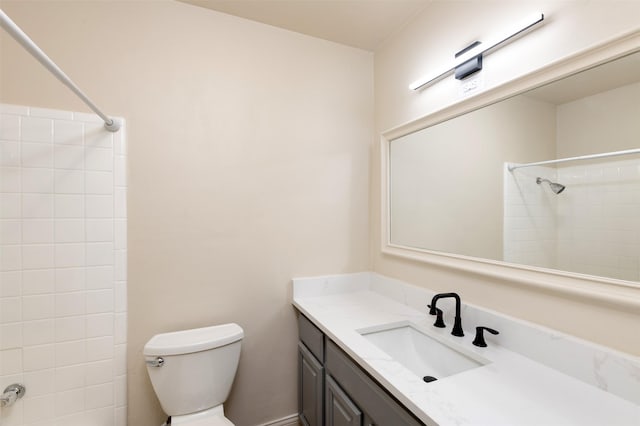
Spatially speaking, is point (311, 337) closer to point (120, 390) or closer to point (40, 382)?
point (120, 390)

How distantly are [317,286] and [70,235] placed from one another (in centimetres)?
129

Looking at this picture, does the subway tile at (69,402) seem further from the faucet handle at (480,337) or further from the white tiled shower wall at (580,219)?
the white tiled shower wall at (580,219)

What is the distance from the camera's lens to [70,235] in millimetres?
1300

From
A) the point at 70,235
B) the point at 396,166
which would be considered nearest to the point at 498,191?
the point at 396,166

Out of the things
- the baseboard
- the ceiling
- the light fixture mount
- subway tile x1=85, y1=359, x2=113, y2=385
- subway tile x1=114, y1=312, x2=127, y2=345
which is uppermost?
the ceiling

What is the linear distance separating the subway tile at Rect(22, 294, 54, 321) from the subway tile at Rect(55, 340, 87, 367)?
155 mm

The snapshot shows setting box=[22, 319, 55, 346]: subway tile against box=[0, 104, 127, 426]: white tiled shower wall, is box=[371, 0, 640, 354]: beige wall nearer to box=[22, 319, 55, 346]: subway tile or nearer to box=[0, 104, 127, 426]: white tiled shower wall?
box=[0, 104, 127, 426]: white tiled shower wall

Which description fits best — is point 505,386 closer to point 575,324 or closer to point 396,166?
point 575,324

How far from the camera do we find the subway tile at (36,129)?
124 centimetres

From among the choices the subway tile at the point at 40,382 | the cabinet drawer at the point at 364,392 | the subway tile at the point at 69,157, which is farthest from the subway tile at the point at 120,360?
the cabinet drawer at the point at 364,392

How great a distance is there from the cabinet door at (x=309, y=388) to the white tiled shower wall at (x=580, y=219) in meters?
1.06

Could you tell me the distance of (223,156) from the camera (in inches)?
62.1

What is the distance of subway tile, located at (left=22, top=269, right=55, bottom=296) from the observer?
1231 millimetres

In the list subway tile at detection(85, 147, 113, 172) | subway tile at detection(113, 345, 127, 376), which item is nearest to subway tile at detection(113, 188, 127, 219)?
subway tile at detection(85, 147, 113, 172)
